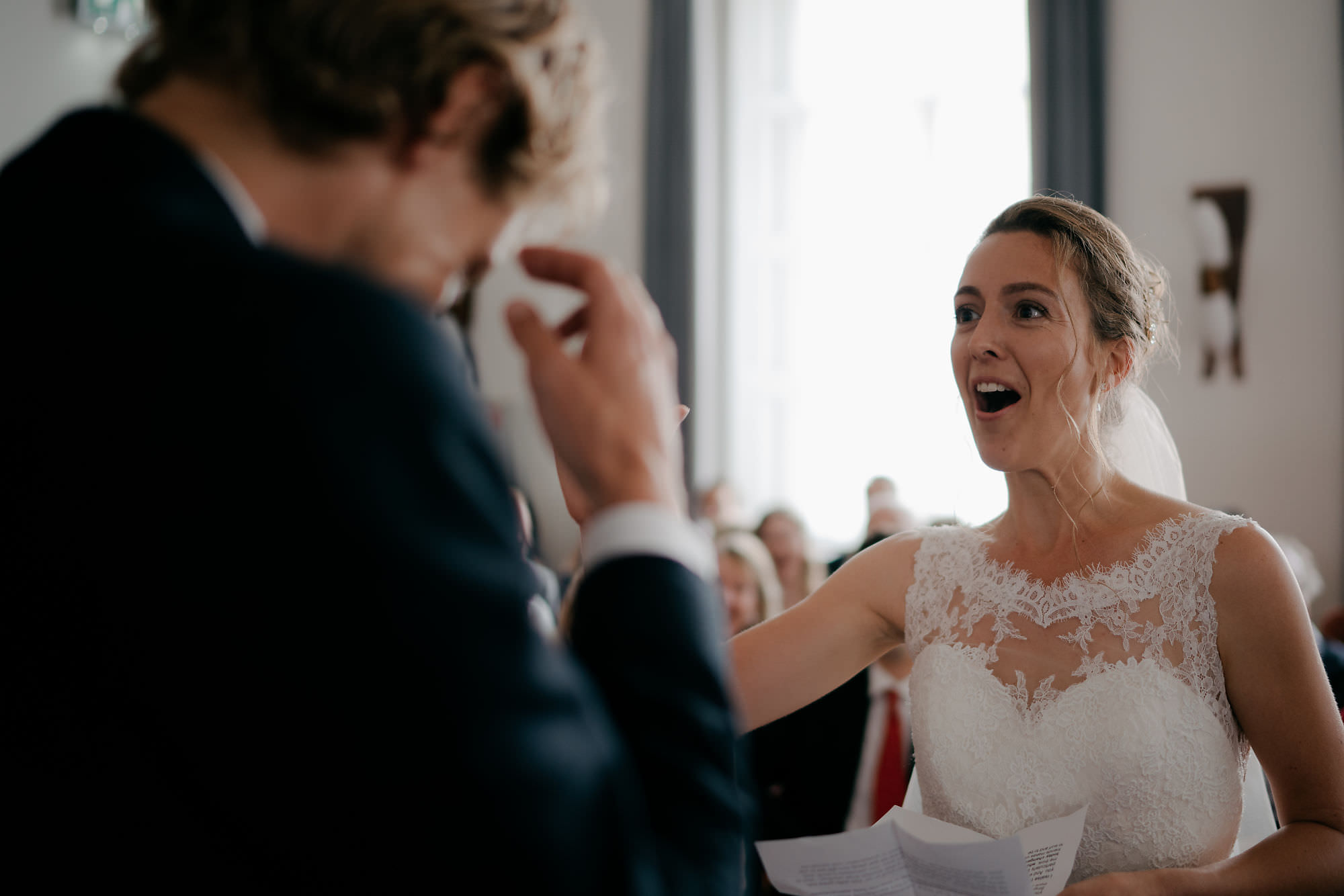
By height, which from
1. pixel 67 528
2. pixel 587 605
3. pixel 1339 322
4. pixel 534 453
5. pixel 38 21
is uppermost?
pixel 38 21

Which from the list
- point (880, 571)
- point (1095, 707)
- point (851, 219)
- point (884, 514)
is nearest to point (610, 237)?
point (851, 219)

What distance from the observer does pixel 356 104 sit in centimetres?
61

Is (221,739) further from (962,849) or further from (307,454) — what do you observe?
(962,849)

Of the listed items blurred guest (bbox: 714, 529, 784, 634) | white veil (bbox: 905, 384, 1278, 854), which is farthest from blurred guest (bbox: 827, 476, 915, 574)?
white veil (bbox: 905, 384, 1278, 854)

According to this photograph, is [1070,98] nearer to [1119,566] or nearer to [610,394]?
[1119,566]

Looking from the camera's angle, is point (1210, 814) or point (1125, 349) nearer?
point (1210, 814)

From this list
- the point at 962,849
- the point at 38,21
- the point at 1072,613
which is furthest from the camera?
the point at 38,21

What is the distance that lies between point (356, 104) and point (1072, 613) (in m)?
1.37

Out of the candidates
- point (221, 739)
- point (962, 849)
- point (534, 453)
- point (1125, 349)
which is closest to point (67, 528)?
point (221, 739)

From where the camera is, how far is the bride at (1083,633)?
1.41 m

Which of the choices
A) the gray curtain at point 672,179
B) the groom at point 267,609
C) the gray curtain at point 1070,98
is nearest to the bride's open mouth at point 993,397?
the groom at point 267,609

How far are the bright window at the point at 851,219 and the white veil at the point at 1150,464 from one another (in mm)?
4951

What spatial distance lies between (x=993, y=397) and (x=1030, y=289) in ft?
0.61

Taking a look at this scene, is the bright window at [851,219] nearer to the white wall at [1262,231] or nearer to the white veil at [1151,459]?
the white wall at [1262,231]
